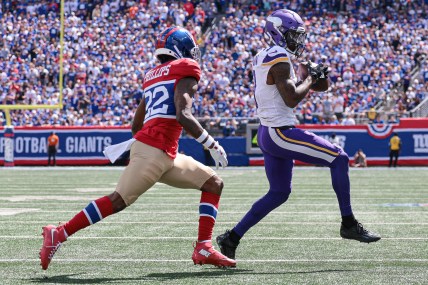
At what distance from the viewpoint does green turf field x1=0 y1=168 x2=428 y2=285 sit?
560 cm

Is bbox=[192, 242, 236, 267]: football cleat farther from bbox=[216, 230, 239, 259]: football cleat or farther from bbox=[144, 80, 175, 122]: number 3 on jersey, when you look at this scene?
bbox=[144, 80, 175, 122]: number 3 on jersey

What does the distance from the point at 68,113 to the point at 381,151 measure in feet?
32.7

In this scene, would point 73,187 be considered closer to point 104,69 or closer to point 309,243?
point 309,243

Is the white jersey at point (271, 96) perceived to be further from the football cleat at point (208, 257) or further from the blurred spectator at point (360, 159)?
the blurred spectator at point (360, 159)

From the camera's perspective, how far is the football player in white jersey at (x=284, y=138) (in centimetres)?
636

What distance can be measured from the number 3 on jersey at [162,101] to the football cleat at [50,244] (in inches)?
37.9

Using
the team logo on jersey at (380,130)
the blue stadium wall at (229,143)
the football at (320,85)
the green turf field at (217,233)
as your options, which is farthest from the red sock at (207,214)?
the team logo on jersey at (380,130)

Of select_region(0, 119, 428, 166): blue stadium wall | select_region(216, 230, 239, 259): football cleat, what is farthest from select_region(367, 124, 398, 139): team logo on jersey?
select_region(216, 230, 239, 259): football cleat

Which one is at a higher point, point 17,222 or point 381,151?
point 17,222

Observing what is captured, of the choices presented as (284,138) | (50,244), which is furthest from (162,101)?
(50,244)

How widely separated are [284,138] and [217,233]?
2.00 metres

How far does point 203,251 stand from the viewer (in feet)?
20.0

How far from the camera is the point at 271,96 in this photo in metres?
6.51

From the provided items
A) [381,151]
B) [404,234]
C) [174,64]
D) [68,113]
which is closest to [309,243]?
[404,234]
